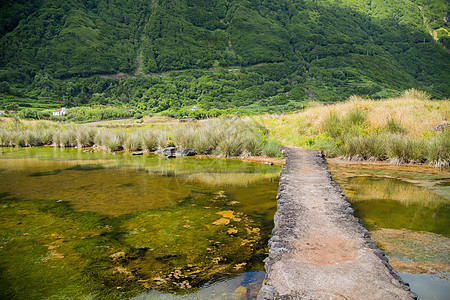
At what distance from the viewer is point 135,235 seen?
4727 millimetres

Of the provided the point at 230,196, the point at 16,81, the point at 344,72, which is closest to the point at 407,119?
the point at 230,196

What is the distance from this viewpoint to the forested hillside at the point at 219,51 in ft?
267

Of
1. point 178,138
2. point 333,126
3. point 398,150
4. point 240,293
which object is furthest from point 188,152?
point 240,293

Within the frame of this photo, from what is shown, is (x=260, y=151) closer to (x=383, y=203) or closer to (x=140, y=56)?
(x=383, y=203)

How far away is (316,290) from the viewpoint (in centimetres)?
271

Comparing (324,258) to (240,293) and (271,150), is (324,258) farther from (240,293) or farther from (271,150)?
(271,150)

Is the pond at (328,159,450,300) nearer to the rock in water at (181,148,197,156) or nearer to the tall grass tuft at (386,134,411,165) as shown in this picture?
the tall grass tuft at (386,134,411,165)

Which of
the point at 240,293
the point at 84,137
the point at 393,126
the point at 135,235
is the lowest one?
the point at 240,293

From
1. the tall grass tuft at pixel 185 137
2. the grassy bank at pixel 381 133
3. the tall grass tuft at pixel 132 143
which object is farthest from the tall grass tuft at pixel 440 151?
the tall grass tuft at pixel 132 143

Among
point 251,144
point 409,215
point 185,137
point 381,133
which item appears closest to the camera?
point 409,215

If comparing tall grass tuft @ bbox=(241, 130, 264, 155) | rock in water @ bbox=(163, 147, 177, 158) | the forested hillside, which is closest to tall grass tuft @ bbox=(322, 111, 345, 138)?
tall grass tuft @ bbox=(241, 130, 264, 155)

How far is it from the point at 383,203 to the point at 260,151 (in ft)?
23.0

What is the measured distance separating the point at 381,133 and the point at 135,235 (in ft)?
35.8

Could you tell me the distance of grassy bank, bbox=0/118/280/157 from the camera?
13.2 meters
